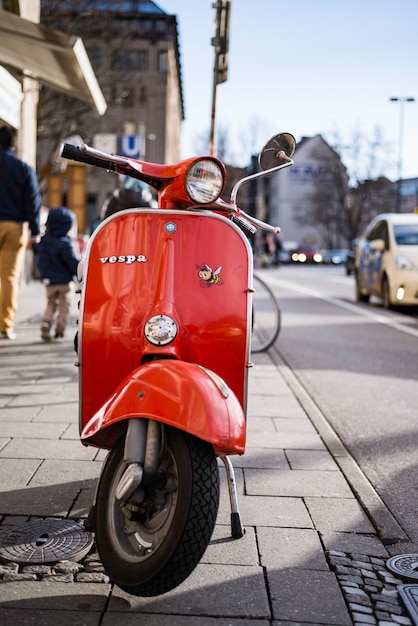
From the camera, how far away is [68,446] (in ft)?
15.7

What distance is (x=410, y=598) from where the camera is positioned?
2.95 meters

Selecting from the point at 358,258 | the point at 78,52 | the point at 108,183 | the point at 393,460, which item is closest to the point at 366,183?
the point at 108,183

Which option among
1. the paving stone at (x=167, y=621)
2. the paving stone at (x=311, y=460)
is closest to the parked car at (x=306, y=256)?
the paving stone at (x=311, y=460)

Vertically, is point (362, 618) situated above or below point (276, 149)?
below

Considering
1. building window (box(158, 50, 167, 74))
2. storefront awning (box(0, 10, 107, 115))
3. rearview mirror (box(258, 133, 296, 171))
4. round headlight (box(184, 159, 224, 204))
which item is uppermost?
building window (box(158, 50, 167, 74))

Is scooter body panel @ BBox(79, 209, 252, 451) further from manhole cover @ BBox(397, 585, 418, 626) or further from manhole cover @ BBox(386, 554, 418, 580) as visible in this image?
manhole cover @ BBox(397, 585, 418, 626)

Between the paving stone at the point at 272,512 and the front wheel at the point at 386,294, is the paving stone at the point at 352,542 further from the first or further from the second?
the front wheel at the point at 386,294

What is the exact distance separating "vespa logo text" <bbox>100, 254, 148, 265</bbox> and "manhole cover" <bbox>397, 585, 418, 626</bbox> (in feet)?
5.18

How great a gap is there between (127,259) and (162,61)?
69599mm

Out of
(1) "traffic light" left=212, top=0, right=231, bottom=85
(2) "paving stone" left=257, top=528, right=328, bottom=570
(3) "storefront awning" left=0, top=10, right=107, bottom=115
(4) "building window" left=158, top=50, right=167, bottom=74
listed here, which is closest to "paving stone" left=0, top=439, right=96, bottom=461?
(2) "paving stone" left=257, top=528, right=328, bottom=570

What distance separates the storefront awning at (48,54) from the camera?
988cm

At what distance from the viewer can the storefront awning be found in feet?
32.4

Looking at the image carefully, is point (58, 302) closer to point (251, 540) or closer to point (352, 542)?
point (251, 540)

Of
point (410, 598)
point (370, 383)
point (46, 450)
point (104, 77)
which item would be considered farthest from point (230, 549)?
point (104, 77)
